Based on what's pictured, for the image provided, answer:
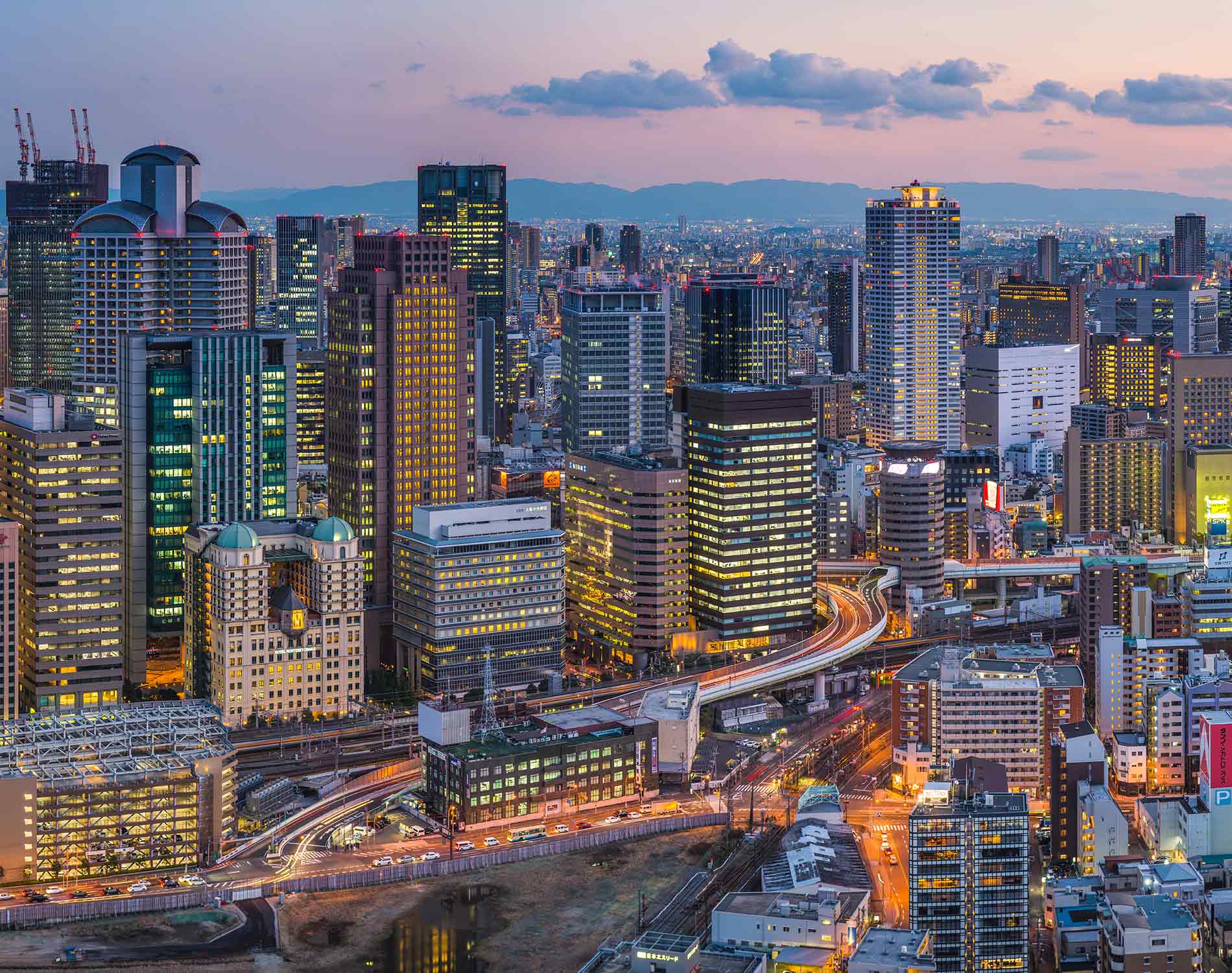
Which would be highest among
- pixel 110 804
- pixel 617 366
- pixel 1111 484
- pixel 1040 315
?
pixel 1040 315

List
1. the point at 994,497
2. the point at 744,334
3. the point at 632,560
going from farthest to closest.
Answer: the point at 744,334, the point at 994,497, the point at 632,560

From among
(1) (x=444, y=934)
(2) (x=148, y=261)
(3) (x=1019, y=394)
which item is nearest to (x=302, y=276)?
(3) (x=1019, y=394)

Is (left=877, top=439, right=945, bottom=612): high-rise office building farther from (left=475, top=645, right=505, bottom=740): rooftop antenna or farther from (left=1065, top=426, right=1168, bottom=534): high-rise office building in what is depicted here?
(left=475, top=645, right=505, bottom=740): rooftop antenna

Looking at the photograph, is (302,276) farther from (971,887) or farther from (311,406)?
(971,887)

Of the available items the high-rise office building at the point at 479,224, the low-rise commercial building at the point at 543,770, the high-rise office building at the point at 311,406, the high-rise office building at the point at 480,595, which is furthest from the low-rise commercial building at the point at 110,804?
the high-rise office building at the point at 479,224

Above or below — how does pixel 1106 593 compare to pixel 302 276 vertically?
below

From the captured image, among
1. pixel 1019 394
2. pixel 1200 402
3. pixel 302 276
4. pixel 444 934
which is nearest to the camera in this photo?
pixel 444 934

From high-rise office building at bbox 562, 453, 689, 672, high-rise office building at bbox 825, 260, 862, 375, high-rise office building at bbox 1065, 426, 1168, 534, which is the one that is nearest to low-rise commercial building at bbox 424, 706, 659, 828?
high-rise office building at bbox 562, 453, 689, 672
